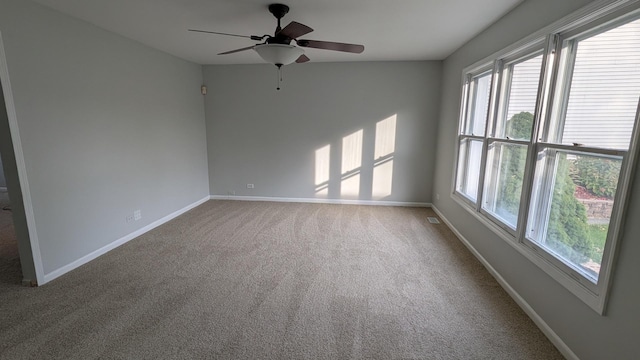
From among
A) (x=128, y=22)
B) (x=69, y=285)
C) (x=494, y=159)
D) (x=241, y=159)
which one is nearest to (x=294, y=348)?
(x=69, y=285)

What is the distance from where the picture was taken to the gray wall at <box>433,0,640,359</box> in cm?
141

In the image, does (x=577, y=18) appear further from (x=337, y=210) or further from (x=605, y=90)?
(x=337, y=210)

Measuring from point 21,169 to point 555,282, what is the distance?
431 centimetres

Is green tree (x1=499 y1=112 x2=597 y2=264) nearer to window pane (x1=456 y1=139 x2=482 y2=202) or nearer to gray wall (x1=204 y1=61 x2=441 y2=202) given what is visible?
window pane (x1=456 y1=139 x2=482 y2=202)

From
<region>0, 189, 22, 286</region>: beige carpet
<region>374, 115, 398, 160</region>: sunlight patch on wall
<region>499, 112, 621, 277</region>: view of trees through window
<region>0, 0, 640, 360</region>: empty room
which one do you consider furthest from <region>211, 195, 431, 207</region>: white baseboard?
<region>499, 112, 621, 277</region>: view of trees through window

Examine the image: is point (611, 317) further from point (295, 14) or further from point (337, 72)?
point (337, 72)

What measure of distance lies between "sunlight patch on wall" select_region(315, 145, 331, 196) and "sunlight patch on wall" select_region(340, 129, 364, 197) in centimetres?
28

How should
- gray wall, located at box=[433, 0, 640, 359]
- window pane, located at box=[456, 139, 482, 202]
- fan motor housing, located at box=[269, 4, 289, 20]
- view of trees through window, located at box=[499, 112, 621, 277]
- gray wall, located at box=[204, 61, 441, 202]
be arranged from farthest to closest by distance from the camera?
gray wall, located at box=[204, 61, 441, 202] < window pane, located at box=[456, 139, 482, 202] < fan motor housing, located at box=[269, 4, 289, 20] < view of trees through window, located at box=[499, 112, 621, 277] < gray wall, located at box=[433, 0, 640, 359]

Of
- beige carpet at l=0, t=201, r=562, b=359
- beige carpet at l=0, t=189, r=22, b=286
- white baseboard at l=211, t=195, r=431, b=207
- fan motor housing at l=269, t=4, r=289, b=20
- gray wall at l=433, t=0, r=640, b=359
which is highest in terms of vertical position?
fan motor housing at l=269, t=4, r=289, b=20

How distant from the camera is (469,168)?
3697 millimetres

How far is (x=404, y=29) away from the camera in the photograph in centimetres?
313

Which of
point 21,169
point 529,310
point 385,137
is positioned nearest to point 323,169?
point 385,137

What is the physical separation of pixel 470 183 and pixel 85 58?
185 inches

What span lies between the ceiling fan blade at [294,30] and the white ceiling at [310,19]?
12.9 inches
